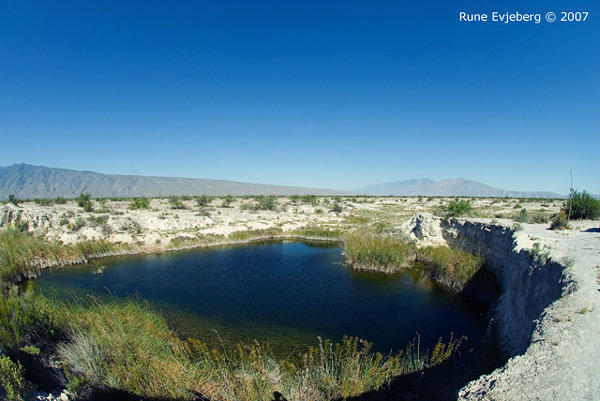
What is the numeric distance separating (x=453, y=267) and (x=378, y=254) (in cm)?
489

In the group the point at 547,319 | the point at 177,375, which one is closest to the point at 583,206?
the point at 547,319

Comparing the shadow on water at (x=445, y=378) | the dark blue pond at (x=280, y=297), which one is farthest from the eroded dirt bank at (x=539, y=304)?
the dark blue pond at (x=280, y=297)

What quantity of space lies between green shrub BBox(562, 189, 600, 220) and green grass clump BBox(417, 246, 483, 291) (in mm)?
8345

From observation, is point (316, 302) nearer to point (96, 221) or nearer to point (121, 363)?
point (121, 363)

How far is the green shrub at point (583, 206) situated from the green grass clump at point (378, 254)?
11104mm

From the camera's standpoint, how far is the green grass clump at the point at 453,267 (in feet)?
52.6

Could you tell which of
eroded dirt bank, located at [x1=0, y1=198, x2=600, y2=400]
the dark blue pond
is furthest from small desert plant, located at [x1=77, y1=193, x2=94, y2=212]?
the dark blue pond

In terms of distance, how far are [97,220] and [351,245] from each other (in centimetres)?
2688

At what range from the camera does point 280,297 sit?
16.1 metres

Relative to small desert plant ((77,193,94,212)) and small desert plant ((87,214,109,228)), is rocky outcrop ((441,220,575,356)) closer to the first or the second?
small desert plant ((87,214,109,228))

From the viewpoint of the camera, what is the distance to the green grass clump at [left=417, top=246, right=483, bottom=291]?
1605 cm

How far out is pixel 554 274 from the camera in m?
7.89

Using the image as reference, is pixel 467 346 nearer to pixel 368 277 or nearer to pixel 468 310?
pixel 468 310

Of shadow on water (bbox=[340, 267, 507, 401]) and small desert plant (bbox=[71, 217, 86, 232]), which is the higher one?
small desert plant (bbox=[71, 217, 86, 232])
